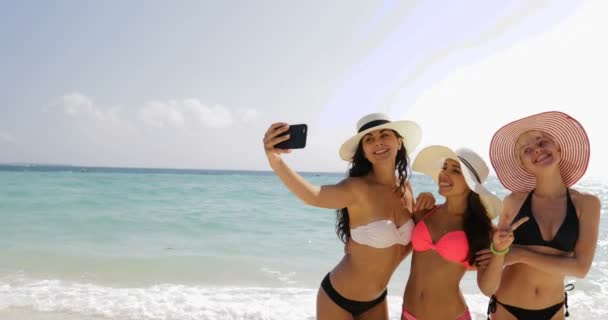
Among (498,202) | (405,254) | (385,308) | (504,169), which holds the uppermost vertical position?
(504,169)

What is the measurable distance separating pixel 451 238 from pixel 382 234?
0.44 metres

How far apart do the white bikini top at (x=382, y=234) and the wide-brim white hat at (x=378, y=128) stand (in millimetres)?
607

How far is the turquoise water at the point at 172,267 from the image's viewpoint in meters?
6.48

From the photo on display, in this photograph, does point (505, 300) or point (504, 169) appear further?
point (504, 169)

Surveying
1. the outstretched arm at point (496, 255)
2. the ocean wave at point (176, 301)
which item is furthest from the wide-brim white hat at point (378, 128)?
the ocean wave at point (176, 301)

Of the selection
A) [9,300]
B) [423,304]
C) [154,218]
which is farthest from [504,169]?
[154,218]

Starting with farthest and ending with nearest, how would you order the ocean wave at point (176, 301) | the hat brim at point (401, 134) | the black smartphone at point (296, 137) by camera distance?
the ocean wave at point (176, 301)
the hat brim at point (401, 134)
the black smartphone at point (296, 137)

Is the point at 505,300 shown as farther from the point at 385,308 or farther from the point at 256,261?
the point at 256,261

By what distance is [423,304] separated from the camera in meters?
2.93

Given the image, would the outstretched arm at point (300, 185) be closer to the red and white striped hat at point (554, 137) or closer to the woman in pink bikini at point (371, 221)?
the woman in pink bikini at point (371, 221)

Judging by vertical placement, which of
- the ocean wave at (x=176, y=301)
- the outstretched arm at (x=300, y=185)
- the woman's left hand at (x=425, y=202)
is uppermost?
the outstretched arm at (x=300, y=185)

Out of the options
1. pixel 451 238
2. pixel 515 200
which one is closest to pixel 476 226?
pixel 451 238

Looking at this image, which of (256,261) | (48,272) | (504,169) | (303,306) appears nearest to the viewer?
(504,169)

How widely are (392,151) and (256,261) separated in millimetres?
7233
